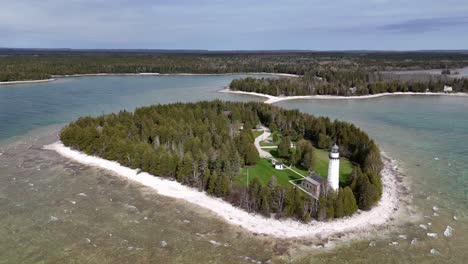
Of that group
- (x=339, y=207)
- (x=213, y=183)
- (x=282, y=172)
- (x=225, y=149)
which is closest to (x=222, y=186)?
(x=213, y=183)

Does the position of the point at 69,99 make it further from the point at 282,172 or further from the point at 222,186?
the point at 222,186

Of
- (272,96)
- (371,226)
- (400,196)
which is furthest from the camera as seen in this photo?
(272,96)

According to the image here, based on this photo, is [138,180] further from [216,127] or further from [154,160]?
[216,127]

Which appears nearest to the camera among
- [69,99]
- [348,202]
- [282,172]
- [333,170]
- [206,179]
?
[348,202]

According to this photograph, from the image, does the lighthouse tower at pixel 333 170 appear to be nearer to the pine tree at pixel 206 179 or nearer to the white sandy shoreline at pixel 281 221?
the white sandy shoreline at pixel 281 221

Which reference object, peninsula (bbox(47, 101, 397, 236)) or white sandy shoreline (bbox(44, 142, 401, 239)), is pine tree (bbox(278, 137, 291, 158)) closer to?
peninsula (bbox(47, 101, 397, 236))

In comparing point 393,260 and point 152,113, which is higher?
point 152,113

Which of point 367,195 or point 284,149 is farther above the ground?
point 284,149

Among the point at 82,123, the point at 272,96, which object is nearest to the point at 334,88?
the point at 272,96

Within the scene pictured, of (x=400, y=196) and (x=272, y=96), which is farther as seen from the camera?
(x=272, y=96)
